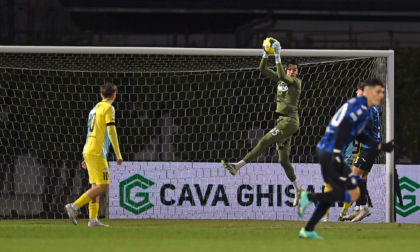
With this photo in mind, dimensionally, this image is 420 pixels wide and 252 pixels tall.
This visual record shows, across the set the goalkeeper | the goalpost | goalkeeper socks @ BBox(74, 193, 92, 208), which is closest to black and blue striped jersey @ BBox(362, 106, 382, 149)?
the goalkeeper

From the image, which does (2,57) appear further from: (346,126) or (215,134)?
(346,126)

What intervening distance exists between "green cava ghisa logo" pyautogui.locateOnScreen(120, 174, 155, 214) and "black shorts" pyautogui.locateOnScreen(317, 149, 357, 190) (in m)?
6.57

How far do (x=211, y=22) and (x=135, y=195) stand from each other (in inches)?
506

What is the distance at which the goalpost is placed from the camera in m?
16.2

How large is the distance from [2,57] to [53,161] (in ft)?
7.77

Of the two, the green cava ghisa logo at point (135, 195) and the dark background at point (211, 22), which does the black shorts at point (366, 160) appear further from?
the dark background at point (211, 22)

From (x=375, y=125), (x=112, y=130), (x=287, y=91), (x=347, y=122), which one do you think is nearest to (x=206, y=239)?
(x=347, y=122)

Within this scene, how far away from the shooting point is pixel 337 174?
1004 centimetres

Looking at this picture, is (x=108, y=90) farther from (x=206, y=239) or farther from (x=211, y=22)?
(x=211, y=22)

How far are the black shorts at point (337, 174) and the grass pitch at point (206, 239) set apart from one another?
23.2 inches

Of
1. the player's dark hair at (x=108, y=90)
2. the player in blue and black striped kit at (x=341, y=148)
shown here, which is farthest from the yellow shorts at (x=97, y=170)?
the player in blue and black striped kit at (x=341, y=148)

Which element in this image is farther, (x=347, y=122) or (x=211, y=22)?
(x=211, y=22)

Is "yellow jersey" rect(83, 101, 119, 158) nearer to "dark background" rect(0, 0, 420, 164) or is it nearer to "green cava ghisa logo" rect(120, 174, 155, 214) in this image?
"green cava ghisa logo" rect(120, 174, 155, 214)

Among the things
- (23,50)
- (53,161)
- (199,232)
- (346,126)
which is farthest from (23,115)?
(346,126)
